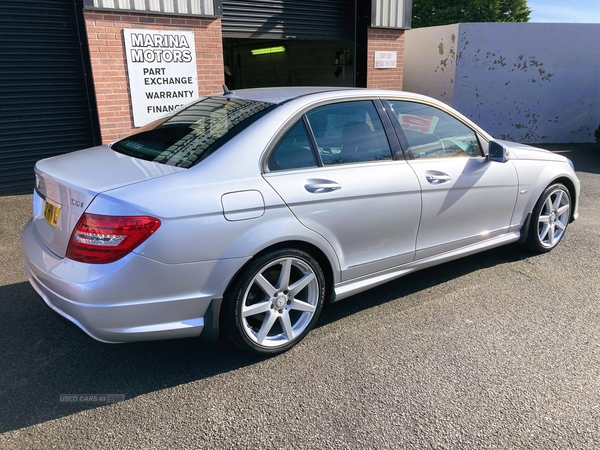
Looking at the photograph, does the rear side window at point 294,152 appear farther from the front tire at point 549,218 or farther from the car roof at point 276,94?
the front tire at point 549,218

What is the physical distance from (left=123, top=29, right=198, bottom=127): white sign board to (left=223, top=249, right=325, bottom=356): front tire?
4904 mm

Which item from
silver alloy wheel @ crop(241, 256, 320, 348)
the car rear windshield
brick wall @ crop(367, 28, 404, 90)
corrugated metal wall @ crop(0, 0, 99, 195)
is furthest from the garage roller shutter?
silver alloy wheel @ crop(241, 256, 320, 348)

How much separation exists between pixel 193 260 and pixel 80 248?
0.59 meters

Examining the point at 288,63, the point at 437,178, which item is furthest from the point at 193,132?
the point at 288,63

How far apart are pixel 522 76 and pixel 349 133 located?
1058 cm

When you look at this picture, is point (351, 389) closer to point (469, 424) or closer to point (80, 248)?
point (469, 424)

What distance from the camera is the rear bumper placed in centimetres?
255

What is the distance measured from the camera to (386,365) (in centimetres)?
309

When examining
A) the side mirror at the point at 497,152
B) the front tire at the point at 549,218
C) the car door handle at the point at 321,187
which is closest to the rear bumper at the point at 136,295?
the car door handle at the point at 321,187

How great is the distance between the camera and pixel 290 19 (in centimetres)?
938

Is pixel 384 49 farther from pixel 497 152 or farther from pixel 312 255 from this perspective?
pixel 312 255

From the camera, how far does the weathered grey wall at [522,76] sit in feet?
39.4

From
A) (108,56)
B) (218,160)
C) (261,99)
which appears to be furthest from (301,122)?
(108,56)

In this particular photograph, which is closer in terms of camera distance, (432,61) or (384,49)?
(384,49)
